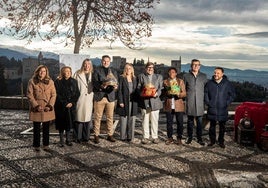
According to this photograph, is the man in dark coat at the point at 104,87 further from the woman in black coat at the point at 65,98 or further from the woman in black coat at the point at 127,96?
the woman in black coat at the point at 65,98

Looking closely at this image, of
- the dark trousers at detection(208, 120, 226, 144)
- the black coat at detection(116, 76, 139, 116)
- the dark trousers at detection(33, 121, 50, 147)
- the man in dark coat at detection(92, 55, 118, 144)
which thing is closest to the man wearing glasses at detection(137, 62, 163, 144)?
the black coat at detection(116, 76, 139, 116)

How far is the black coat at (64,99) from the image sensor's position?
827 cm

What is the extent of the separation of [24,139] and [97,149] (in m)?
2.20

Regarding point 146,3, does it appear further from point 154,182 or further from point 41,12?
point 154,182

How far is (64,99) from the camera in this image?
826cm

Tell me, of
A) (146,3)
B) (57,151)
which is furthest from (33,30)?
(57,151)

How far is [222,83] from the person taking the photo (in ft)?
28.0

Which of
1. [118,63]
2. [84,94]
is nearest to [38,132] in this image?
[84,94]

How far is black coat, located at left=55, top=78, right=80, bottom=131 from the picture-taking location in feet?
27.1

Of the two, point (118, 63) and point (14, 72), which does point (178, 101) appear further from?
point (14, 72)

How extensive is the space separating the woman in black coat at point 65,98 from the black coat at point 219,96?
3.03 meters

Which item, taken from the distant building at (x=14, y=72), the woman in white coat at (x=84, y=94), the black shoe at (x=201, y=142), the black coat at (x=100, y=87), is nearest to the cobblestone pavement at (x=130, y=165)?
the black shoe at (x=201, y=142)

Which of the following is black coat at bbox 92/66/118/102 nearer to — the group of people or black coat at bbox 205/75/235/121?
the group of people

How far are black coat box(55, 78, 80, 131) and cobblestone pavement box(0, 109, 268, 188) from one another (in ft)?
1.82
